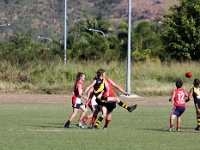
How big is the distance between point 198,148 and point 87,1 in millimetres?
177732

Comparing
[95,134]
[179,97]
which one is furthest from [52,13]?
[95,134]

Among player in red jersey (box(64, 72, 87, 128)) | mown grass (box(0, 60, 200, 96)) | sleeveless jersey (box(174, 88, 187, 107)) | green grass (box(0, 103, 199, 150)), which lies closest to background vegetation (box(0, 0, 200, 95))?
mown grass (box(0, 60, 200, 96))

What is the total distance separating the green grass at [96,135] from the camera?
17016mm

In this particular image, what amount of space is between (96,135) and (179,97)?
145 inches

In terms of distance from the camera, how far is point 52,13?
17262cm

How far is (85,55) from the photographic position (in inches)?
2835

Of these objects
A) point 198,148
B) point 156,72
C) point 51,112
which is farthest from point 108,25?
point 198,148

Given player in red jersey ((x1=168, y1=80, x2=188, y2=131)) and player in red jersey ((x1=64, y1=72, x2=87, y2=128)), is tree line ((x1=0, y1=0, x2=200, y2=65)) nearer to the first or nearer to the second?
player in red jersey ((x1=64, y1=72, x2=87, y2=128))

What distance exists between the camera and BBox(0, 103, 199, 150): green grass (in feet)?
55.8

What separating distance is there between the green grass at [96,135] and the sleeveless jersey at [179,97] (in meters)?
0.88

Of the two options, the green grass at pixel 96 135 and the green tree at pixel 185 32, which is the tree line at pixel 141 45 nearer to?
the green tree at pixel 185 32

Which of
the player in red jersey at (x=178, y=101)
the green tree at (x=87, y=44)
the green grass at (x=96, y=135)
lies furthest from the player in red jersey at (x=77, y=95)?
the green tree at (x=87, y=44)

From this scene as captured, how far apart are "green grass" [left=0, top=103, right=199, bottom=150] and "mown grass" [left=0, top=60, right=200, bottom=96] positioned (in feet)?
62.5

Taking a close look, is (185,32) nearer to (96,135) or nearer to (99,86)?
(99,86)
